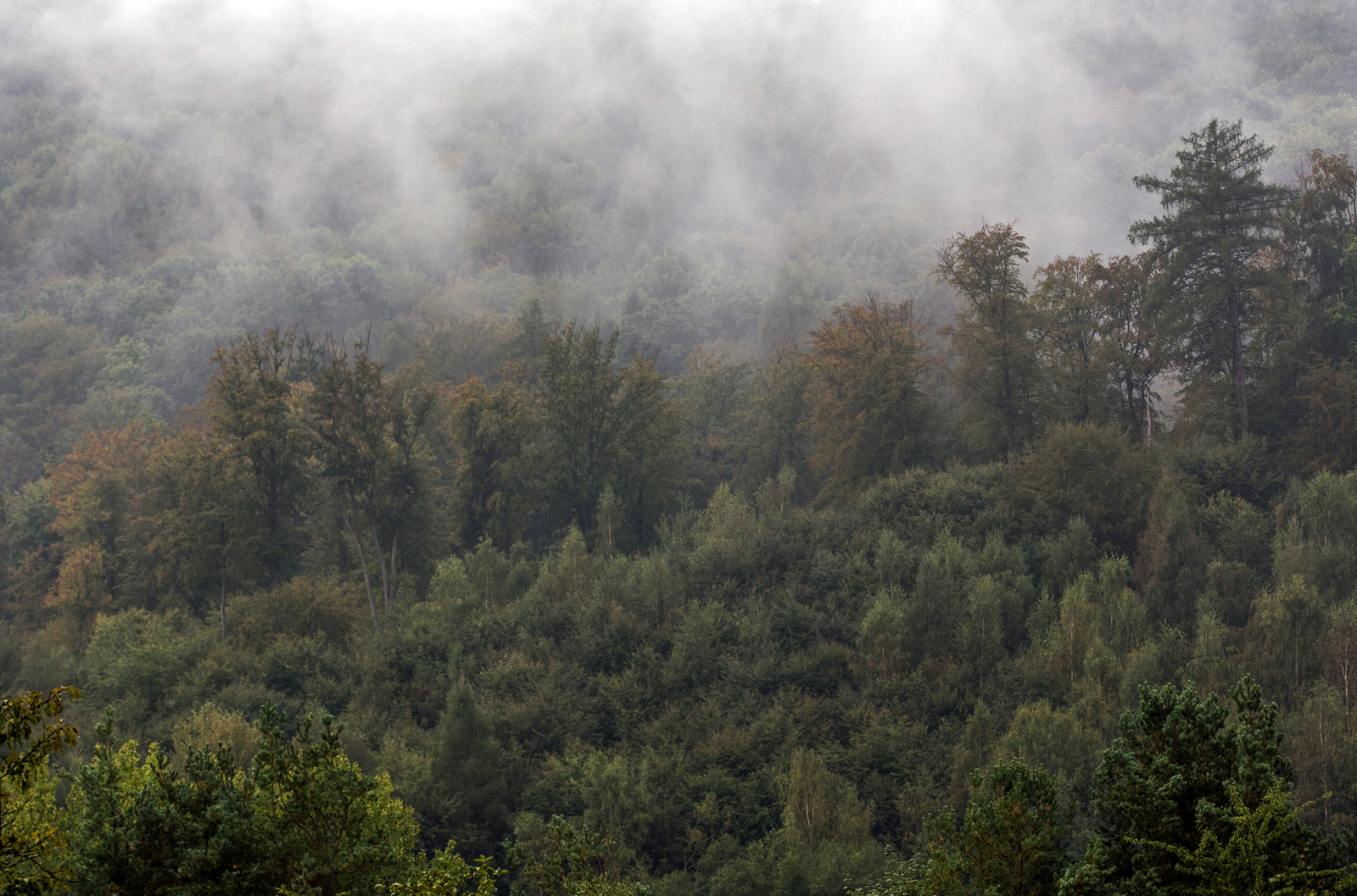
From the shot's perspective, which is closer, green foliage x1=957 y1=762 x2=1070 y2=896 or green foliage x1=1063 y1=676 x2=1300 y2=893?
green foliage x1=1063 y1=676 x2=1300 y2=893

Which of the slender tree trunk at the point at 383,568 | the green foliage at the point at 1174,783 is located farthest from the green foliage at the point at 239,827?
the slender tree trunk at the point at 383,568

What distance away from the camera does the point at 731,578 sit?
4775cm

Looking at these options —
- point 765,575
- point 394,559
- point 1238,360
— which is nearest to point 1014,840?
point 765,575

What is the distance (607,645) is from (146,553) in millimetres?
25794

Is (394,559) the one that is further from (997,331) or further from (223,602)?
(997,331)

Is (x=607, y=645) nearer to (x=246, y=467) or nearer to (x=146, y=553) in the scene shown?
(x=246, y=467)

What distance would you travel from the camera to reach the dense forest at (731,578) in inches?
696

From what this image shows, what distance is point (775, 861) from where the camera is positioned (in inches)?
1216

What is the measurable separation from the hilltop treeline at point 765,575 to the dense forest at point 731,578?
196mm

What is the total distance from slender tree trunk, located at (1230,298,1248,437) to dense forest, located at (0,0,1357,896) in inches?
7.5

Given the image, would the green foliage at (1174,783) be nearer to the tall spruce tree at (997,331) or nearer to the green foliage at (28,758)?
the green foliage at (28,758)

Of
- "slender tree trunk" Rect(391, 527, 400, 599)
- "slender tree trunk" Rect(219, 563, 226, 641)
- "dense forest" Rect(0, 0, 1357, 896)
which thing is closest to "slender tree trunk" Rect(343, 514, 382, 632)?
"dense forest" Rect(0, 0, 1357, 896)

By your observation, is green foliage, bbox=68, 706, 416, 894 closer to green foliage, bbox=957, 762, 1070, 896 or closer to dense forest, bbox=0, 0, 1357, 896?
dense forest, bbox=0, 0, 1357, 896

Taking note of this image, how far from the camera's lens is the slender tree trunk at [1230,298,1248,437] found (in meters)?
47.1
